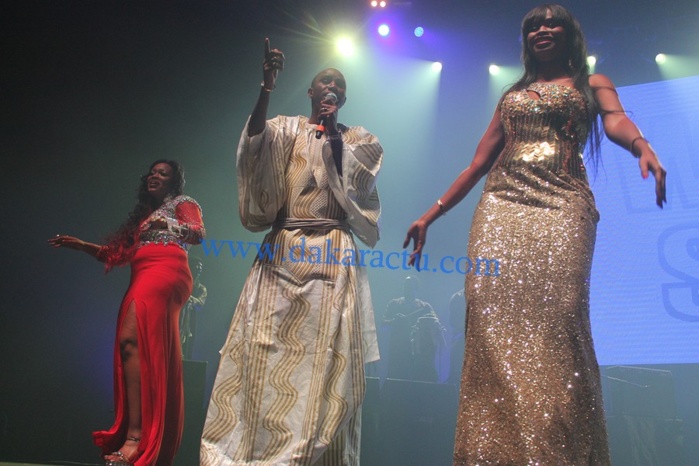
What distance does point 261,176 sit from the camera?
3.27 meters

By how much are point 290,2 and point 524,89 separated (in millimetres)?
4578

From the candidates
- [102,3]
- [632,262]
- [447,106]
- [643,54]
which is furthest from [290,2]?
[632,262]

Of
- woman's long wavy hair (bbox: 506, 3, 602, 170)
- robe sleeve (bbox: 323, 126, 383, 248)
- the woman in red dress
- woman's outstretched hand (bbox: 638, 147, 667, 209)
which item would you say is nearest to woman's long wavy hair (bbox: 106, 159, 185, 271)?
the woman in red dress

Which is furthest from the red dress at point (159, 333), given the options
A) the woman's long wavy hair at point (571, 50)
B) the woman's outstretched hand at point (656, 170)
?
the woman's outstretched hand at point (656, 170)

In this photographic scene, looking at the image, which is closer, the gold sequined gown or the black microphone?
the gold sequined gown

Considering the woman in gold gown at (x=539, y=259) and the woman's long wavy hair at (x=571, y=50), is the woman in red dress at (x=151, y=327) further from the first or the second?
the woman's long wavy hair at (x=571, y=50)

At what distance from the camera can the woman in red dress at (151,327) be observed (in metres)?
3.68

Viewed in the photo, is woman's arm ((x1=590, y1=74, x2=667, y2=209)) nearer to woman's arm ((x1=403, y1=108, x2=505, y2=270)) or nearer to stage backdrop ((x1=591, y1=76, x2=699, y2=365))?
woman's arm ((x1=403, y1=108, x2=505, y2=270))

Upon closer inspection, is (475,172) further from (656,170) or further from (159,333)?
Answer: (159,333)

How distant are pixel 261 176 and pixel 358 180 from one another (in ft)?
1.57

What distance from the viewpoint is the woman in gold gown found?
2.10 m

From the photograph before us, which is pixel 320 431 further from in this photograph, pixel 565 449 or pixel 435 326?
pixel 435 326

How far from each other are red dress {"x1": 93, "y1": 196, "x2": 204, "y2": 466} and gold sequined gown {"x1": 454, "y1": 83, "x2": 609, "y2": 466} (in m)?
2.11

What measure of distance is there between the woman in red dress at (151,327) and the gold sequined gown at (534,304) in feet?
6.93
